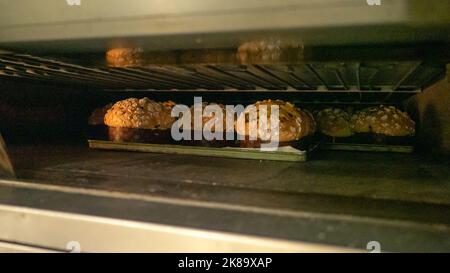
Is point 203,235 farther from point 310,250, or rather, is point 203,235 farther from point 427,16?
point 427,16

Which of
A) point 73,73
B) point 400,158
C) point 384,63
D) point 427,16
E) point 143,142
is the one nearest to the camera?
point 427,16

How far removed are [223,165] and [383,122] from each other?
0.79 m

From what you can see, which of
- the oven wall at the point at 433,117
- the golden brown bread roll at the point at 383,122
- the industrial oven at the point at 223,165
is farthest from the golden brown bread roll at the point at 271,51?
the golden brown bread roll at the point at 383,122

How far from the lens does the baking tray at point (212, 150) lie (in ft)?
3.94

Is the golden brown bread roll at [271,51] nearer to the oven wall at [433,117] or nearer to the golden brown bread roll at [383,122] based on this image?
the oven wall at [433,117]

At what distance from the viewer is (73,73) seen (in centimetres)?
114

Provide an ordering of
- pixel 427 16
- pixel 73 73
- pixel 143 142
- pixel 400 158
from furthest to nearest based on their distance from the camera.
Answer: pixel 143 142
pixel 400 158
pixel 73 73
pixel 427 16

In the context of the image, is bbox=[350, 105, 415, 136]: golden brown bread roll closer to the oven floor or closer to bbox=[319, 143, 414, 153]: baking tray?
bbox=[319, 143, 414, 153]: baking tray

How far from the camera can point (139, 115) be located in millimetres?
1505

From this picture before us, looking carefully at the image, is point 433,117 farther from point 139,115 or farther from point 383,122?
point 139,115

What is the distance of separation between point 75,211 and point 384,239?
0.49 metres

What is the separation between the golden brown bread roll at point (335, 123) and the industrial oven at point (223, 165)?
356mm

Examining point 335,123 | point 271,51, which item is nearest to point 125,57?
point 271,51
